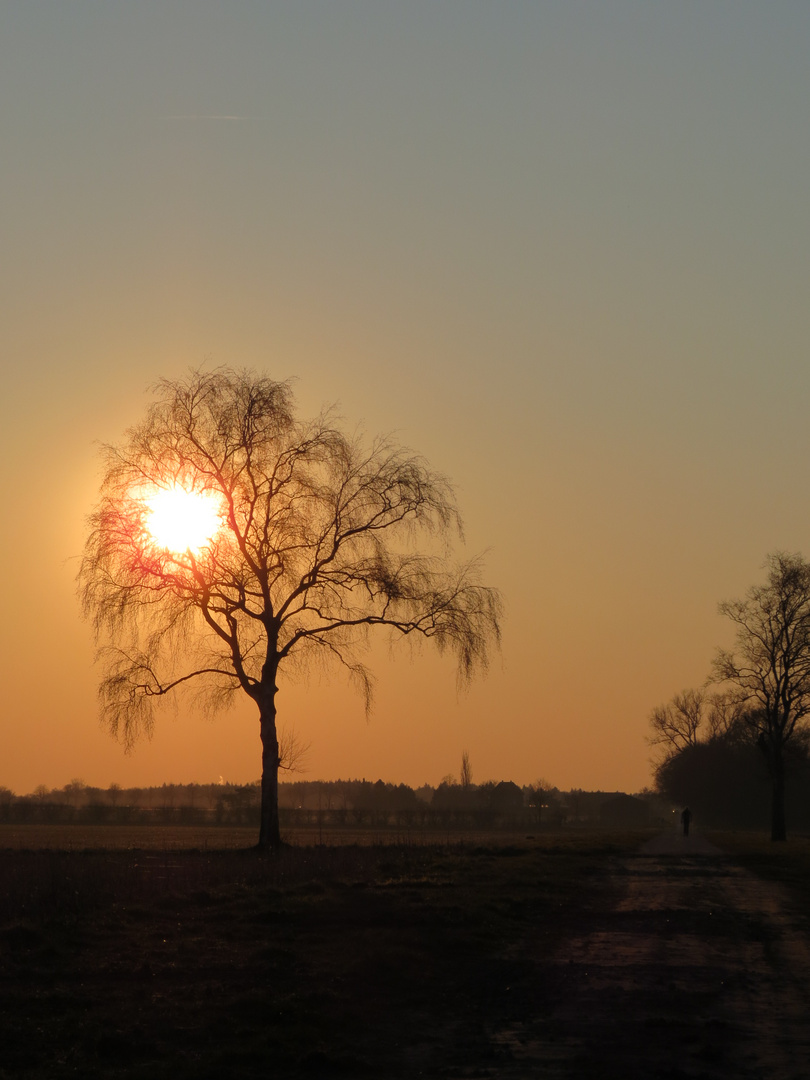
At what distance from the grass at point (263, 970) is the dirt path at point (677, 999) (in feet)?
1.42

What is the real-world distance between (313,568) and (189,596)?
3.54 metres

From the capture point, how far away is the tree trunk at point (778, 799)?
48.9 meters

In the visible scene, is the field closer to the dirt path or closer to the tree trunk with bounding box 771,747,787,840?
the dirt path

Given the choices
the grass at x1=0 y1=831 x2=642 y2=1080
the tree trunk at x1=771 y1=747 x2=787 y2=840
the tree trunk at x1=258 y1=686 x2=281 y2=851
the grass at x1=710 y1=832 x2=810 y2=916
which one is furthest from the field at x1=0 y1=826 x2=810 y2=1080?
the tree trunk at x1=771 y1=747 x2=787 y2=840

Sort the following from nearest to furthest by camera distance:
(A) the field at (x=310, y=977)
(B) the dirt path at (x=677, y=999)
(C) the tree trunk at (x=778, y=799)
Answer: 1. (B) the dirt path at (x=677, y=999)
2. (A) the field at (x=310, y=977)
3. (C) the tree trunk at (x=778, y=799)

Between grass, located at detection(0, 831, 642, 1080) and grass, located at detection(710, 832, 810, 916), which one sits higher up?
grass, located at detection(0, 831, 642, 1080)

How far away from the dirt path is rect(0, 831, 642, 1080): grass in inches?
17.0

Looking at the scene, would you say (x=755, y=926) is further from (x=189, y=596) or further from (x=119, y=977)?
(x=189, y=596)

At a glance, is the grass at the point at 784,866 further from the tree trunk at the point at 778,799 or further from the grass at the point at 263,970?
the tree trunk at the point at 778,799

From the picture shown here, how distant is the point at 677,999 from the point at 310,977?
3483mm

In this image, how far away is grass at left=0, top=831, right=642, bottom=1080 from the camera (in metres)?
8.02

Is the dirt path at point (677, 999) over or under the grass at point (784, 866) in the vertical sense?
over

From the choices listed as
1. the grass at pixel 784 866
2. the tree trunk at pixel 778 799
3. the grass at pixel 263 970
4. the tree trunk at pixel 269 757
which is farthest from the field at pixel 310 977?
the tree trunk at pixel 778 799

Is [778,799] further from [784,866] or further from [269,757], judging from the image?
[269,757]
